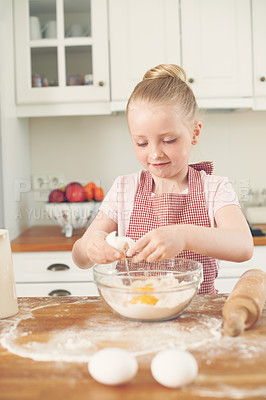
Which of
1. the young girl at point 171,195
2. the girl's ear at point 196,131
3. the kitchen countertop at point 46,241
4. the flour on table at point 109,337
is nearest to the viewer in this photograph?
the flour on table at point 109,337

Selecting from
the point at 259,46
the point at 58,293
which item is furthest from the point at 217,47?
the point at 58,293

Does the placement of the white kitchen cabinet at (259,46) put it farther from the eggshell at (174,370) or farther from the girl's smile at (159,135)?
the eggshell at (174,370)

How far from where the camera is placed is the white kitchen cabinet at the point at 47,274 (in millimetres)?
1992

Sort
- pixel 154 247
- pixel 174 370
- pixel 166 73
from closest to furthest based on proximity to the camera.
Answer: pixel 174 370 < pixel 154 247 < pixel 166 73

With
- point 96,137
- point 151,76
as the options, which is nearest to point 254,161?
point 96,137

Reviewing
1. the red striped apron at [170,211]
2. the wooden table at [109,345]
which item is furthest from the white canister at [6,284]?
the red striped apron at [170,211]

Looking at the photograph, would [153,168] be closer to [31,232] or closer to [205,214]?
[205,214]

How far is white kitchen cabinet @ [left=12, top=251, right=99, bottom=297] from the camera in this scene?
199 cm

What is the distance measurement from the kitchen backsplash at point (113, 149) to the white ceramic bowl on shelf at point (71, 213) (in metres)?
0.40

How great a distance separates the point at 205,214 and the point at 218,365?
26.6 inches

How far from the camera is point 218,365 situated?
1.90 feet

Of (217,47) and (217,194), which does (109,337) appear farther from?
(217,47)

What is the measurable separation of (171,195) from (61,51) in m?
1.33

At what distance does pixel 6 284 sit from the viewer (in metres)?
0.83
